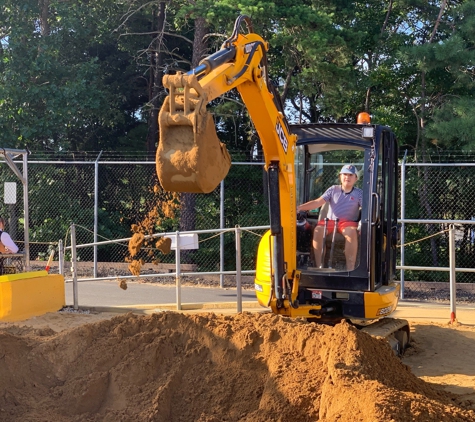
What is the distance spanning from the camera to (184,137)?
5691 mm

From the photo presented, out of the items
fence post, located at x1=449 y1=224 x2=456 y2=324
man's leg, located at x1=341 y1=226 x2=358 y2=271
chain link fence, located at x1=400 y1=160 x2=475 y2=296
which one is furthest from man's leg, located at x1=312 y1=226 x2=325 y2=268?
chain link fence, located at x1=400 y1=160 x2=475 y2=296

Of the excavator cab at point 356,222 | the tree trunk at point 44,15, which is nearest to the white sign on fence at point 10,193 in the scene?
the excavator cab at point 356,222

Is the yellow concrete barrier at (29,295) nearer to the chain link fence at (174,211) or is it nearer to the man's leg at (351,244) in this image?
the man's leg at (351,244)

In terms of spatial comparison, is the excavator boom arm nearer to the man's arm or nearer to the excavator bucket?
the excavator bucket

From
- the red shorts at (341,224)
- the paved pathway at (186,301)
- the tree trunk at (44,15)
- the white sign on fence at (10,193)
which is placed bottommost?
the paved pathway at (186,301)

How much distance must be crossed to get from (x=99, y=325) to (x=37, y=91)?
14.7 metres

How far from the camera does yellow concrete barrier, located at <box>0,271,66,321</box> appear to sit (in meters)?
10.5

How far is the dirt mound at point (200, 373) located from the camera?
5512 mm

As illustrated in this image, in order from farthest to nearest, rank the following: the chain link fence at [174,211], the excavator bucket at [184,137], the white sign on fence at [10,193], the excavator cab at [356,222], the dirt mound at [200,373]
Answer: the chain link fence at [174,211] < the white sign on fence at [10,193] < the excavator cab at [356,222] < the excavator bucket at [184,137] < the dirt mound at [200,373]

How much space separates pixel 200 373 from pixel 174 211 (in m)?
12.8

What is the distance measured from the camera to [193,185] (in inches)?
225

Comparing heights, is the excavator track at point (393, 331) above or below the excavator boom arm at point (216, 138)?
below

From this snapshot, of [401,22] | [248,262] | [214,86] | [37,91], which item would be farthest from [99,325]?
[401,22]

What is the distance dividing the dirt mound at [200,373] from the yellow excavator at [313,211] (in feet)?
3.90
